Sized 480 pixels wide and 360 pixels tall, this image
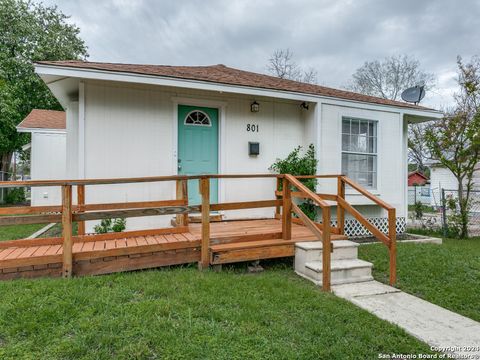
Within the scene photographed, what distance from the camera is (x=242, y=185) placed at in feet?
19.3

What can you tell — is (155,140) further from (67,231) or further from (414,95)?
(414,95)

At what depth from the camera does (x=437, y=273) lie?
399 centimetres

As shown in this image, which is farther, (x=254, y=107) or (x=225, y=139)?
(x=254, y=107)

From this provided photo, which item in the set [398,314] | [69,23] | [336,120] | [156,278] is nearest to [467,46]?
[336,120]

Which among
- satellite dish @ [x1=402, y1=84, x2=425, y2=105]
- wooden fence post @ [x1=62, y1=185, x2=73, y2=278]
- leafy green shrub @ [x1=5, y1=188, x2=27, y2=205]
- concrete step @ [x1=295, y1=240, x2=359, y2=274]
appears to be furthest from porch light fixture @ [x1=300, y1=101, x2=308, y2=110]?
leafy green shrub @ [x1=5, y1=188, x2=27, y2=205]

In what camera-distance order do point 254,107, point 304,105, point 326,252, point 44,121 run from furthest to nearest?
point 44,121 < point 304,105 < point 254,107 < point 326,252

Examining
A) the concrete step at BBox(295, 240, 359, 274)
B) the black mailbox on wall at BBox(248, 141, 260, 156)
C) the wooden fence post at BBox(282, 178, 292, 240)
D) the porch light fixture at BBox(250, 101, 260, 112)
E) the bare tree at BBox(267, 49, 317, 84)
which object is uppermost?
the bare tree at BBox(267, 49, 317, 84)

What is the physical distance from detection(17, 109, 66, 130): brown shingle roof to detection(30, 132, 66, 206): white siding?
0.90 ft

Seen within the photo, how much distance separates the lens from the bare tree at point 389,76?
25625 mm

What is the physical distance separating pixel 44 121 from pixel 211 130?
845cm

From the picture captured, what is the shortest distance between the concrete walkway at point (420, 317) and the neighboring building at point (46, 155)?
34.4ft

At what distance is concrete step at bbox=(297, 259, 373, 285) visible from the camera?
141 inches

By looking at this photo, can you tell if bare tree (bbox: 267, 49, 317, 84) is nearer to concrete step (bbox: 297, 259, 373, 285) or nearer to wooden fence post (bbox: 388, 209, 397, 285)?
wooden fence post (bbox: 388, 209, 397, 285)

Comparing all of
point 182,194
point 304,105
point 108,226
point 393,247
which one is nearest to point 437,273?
point 393,247
